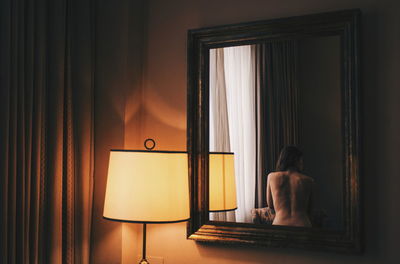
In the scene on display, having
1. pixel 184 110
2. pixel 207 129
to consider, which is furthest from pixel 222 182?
pixel 184 110

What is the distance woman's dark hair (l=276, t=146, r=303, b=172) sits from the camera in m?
2.17

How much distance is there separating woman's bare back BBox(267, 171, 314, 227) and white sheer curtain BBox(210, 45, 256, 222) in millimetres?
103

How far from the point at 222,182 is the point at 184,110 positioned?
1.47 ft

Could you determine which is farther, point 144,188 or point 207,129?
point 207,129

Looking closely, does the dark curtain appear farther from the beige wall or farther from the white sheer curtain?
the beige wall

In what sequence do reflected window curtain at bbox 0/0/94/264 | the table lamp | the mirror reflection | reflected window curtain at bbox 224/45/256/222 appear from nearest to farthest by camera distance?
1. reflected window curtain at bbox 0/0/94/264
2. the table lamp
3. the mirror reflection
4. reflected window curtain at bbox 224/45/256/222

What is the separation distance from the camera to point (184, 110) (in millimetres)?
2465

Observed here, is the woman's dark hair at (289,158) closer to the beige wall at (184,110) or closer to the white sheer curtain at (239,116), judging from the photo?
the white sheer curtain at (239,116)

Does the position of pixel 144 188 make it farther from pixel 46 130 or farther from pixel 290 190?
pixel 290 190

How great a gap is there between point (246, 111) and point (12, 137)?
1.08 metres

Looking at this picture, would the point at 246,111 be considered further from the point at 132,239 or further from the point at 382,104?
the point at 132,239

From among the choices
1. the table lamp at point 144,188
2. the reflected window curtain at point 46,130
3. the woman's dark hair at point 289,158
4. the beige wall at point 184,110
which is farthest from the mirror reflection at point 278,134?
the reflected window curtain at point 46,130

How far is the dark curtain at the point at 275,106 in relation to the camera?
2.19 m

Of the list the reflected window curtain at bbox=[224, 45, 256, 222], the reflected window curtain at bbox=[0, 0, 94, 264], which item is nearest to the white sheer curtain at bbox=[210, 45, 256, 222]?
the reflected window curtain at bbox=[224, 45, 256, 222]
